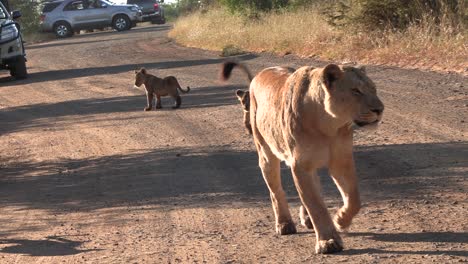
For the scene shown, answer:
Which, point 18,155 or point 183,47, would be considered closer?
point 18,155

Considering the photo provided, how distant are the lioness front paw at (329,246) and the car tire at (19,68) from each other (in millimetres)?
17780

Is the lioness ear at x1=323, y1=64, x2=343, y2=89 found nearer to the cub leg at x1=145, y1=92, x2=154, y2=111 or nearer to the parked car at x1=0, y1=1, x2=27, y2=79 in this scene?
the cub leg at x1=145, y1=92, x2=154, y2=111

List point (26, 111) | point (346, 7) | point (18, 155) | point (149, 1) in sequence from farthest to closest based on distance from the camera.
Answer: point (149, 1)
point (346, 7)
point (26, 111)
point (18, 155)

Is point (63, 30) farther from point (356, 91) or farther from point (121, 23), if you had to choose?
point (356, 91)

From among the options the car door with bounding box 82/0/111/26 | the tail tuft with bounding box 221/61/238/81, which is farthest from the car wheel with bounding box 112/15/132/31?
the tail tuft with bounding box 221/61/238/81

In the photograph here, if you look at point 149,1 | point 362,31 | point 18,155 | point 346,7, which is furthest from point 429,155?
point 149,1

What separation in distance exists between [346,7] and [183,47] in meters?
8.59

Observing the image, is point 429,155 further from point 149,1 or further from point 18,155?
point 149,1

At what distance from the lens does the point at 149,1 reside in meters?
57.8

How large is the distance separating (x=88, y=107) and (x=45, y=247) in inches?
353

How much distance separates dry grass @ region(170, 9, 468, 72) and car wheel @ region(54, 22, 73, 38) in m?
16.4

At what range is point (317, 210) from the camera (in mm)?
5723

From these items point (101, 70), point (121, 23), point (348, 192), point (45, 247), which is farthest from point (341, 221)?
point (121, 23)

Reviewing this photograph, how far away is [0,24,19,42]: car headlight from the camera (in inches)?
856
